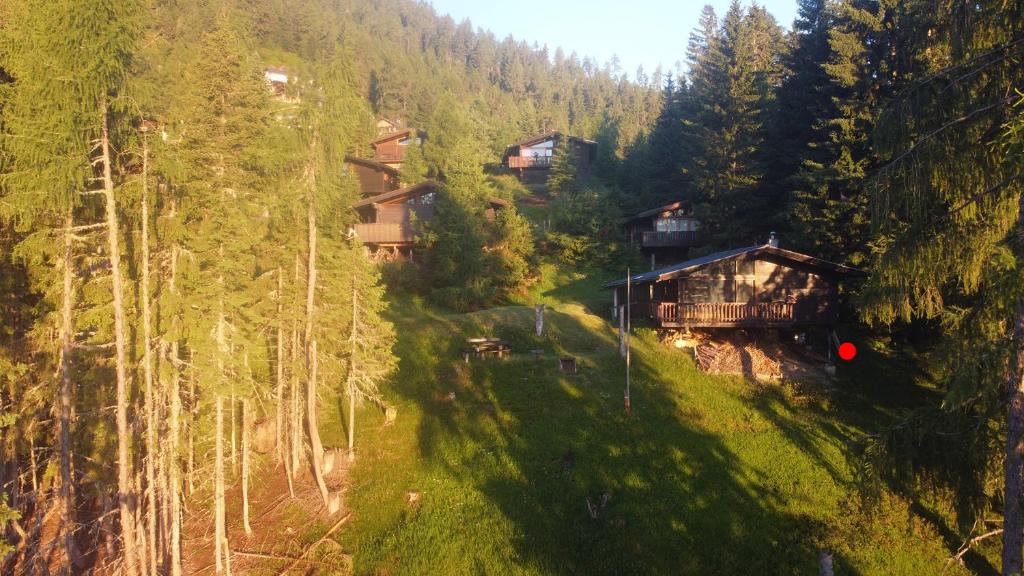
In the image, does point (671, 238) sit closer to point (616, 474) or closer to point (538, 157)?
point (538, 157)

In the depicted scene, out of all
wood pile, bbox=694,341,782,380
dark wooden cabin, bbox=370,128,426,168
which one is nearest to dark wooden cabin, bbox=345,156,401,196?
dark wooden cabin, bbox=370,128,426,168

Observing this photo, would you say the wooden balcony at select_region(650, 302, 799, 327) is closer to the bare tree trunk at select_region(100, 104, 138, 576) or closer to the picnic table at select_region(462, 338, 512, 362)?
the picnic table at select_region(462, 338, 512, 362)

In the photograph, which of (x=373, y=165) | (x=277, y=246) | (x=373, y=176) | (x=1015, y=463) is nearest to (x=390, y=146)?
(x=373, y=176)

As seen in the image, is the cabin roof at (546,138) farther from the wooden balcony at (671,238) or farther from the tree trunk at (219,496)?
the tree trunk at (219,496)

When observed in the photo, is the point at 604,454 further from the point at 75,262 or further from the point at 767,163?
the point at 767,163

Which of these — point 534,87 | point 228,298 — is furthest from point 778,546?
point 534,87
